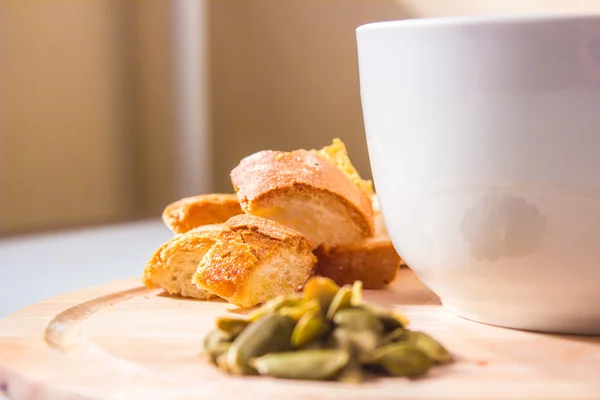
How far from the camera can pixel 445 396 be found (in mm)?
571

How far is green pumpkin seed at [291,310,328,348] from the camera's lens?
642 mm

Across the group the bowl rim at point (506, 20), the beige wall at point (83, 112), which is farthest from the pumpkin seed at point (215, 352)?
the beige wall at point (83, 112)

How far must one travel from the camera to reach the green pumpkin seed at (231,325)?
68 centimetres

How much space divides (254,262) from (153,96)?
2404 mm

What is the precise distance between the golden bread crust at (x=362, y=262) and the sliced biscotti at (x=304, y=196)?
0.02 meters

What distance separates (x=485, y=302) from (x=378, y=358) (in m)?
0.22

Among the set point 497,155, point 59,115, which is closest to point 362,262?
point 497,155

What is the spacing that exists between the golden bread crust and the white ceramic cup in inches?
6.9

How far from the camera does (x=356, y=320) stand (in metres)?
0.64

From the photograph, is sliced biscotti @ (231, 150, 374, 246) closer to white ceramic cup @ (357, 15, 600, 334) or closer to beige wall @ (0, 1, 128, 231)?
white ceramic cup @ (357, 15, 600, 334)

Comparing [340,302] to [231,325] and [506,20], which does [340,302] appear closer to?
[231,325]

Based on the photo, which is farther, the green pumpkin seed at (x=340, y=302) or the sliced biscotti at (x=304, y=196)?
the sliced biscotti at (x=304, y=196)

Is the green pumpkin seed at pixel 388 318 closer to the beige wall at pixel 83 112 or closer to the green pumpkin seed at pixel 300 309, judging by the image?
the green pumpkin seed at pixel 300 309

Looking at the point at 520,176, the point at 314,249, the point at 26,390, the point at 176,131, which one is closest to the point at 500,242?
the point at 520,176
